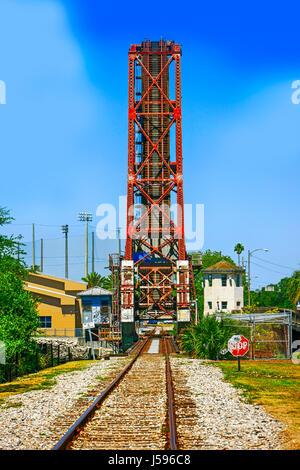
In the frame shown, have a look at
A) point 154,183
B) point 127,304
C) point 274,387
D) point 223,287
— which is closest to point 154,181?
point 154,183

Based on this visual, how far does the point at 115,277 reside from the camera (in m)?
61.7

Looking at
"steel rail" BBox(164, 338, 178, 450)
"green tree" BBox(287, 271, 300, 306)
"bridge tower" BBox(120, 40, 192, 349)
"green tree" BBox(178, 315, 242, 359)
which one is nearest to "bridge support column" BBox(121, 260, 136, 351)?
"bridge tower" BBox(120, 40, 192, 349)

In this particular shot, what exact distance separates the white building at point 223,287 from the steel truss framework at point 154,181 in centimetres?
2247

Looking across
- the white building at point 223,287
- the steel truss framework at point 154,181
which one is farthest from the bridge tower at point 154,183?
Answer: the white building at point 223,287

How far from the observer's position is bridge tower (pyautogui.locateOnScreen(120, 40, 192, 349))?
5656 centimetres

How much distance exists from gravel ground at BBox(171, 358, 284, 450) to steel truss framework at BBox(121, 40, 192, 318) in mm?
37034

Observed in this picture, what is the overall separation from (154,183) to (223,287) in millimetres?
28397

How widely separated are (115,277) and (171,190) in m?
12.1

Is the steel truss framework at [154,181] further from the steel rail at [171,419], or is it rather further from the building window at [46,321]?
the steel rail at [171,419]

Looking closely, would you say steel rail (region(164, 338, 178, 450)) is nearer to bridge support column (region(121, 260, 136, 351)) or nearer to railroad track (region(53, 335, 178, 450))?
railroad track (region(53, 335, 178, 450))

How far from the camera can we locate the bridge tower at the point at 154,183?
56562 mm

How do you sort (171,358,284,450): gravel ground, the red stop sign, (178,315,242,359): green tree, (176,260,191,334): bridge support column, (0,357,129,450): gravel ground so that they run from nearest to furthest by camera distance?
(171,358,284,450): gravel ground, (0,357,129,450): gravel ground, the red stop sign, (178,315,242,359): green tree, (176,260,191,334): bridge support column

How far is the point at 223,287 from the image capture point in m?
81.8
